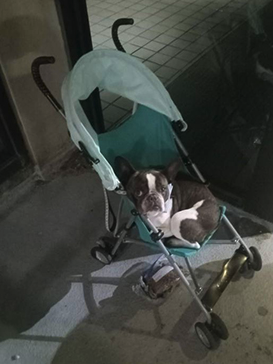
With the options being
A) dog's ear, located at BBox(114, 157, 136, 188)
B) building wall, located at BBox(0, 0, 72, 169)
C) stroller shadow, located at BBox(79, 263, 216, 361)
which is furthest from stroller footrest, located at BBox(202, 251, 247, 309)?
building wall, located at BBox(0, 0, 72, 169)

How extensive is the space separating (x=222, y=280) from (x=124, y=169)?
66 cm

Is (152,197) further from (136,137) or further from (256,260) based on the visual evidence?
(256,260)

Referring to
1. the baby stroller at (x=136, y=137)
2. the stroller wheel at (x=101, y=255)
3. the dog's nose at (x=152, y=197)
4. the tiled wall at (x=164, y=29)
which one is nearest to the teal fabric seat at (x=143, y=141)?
the baby stroller at (x=136, y=137)

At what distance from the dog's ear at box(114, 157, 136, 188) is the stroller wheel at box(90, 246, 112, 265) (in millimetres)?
484

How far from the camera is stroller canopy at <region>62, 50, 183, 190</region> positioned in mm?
1233

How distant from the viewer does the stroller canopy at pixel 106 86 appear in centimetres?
123

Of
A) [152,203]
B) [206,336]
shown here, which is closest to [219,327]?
[206,336]

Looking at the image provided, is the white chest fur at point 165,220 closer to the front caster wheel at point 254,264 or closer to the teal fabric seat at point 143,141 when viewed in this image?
the teal fabric seat at point 143,141

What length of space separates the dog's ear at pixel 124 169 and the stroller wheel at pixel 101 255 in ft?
1.59

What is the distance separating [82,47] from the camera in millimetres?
1999

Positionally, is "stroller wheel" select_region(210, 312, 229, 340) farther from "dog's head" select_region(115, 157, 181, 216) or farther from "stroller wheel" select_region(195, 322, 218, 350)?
"dog's head" select_region(115, 157, 181, 216)

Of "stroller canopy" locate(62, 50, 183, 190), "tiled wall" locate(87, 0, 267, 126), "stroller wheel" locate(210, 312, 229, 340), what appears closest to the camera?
"stroller canopy" locate(62, 50, 183, 190)

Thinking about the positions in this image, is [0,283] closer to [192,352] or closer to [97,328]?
[97,328]

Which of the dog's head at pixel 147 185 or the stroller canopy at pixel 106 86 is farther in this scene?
the dog's head at pixel 147 185
